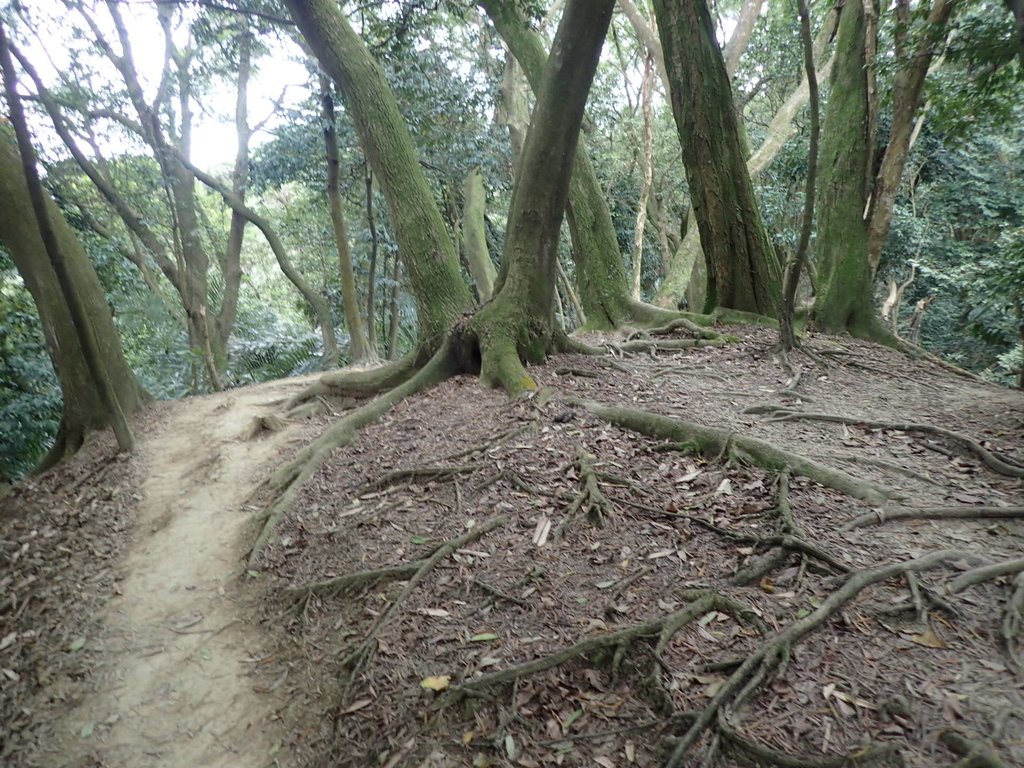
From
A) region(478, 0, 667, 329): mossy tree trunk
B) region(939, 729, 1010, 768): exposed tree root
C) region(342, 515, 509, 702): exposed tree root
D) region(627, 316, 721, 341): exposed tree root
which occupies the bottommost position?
region(342, 515, 509, 702): exposed tree root

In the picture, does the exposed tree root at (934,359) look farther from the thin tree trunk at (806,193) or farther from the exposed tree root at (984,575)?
the exposed tree root at (984,575)

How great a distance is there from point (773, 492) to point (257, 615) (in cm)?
332

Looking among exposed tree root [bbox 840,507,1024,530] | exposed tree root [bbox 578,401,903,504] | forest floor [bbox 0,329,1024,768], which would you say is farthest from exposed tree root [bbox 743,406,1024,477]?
exposed tree root [bbox 578,401,903,504]

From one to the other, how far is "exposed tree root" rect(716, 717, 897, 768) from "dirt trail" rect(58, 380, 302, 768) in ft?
7.33

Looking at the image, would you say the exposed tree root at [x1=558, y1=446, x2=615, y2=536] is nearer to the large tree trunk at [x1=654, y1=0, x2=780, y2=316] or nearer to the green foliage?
the large tree trunk at [x1=654, y1=0, x2=780, y2=316]

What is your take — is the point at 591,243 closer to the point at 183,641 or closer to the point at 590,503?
the point at 590,503

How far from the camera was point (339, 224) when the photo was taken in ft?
36.0

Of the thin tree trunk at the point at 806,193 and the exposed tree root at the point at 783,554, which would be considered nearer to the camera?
the exposed tree root at the point at 783,554

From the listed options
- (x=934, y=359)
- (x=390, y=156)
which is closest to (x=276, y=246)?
(x=390, y=156)

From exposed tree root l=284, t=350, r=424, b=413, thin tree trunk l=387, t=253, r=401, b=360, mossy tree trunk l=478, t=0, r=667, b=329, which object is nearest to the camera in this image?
exposed tree root l=284, t=350, r=424, b=413

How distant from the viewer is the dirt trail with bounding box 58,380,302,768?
3301 mm

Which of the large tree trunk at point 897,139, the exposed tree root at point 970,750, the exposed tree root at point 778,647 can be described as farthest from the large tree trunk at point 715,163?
the exposed tree root at point 970,750

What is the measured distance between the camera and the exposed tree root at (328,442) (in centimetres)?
486

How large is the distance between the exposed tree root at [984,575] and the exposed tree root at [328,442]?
4184 mm
